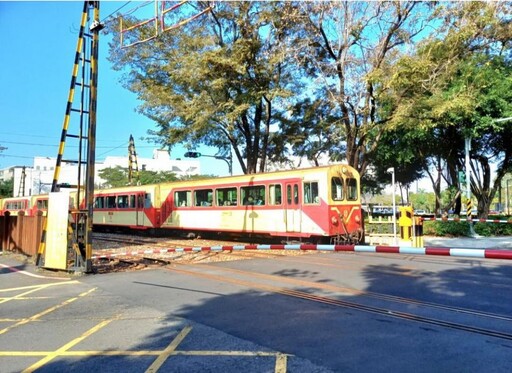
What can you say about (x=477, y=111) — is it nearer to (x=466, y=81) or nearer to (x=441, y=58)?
(x=466, y=81)

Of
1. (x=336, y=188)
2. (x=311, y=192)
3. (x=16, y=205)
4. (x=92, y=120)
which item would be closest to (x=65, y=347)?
(x=92, y=120)

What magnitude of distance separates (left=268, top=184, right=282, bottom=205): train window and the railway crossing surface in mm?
6170

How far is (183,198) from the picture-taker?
2141cm

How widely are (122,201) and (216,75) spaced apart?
10.6 m

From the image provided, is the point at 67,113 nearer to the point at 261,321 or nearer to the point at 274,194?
the point at 261,321

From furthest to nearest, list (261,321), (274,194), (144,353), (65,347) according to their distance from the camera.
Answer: (274,194)
(261,321)
(65,347)
(144,353)

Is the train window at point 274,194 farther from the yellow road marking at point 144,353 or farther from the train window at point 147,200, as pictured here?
the yellow road marking at point 144,353

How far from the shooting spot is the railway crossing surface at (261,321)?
4.44 metres

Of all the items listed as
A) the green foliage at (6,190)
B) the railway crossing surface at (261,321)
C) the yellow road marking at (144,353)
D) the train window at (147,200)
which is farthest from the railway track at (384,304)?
the green foliage at (6,190)

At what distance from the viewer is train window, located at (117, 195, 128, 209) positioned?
25.9 m

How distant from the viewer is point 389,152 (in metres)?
26.3

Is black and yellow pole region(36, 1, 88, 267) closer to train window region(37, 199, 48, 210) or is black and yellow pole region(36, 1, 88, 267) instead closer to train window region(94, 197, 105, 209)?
train window region(94, 197, 105, 209)

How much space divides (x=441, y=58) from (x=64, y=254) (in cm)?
1606

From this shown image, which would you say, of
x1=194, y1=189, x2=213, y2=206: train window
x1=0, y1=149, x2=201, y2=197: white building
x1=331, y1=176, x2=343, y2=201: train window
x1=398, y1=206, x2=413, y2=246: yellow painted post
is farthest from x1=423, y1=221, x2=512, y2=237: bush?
x1=0, y1=149, x2=201, y2=197: white building
